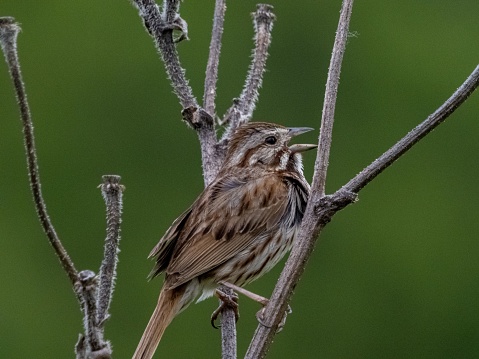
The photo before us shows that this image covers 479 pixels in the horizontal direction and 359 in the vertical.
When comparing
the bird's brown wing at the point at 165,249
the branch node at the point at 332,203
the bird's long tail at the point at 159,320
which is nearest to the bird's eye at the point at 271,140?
the bird's brown wing at the point at 165,249

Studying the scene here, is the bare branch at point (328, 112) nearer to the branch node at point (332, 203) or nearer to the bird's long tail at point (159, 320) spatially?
the branch node at point (332, 203)

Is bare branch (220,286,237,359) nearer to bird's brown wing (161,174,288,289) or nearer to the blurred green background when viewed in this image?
bird's brown wing (161,174,288,289)

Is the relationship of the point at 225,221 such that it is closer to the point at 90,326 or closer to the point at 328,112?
the point at 328,112

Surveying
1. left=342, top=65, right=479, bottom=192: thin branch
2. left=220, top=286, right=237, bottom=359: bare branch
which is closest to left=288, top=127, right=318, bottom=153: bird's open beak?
left=220, top=286, right=237, bottom=359: bare branch

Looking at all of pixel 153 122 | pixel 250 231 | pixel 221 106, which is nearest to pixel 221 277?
pixel 250 231

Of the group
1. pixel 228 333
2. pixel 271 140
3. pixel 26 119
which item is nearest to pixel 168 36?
pixel 271 140

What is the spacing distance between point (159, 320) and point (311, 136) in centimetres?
616

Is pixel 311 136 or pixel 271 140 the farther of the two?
pixel 311 136

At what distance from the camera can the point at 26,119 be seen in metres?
4.04

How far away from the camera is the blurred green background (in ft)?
39.4

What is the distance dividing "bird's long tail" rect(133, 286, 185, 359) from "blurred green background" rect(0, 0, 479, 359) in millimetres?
5900

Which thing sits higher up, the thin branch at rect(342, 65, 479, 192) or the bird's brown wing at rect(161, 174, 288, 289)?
the thin branch at rect(342, 65, 479, 192)

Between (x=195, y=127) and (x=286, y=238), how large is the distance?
690 millimetres

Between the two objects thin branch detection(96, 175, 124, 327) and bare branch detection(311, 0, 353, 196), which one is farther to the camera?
bare branch detection(311, 0, 353, 196)
